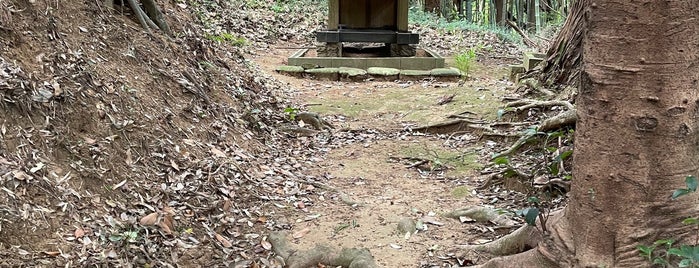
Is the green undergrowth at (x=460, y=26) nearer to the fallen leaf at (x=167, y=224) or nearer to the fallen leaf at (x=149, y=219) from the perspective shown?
the fallen leaf at (x=167, y=224)

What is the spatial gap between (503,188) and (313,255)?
1629 millimetres

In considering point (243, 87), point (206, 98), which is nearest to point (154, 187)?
point (206, 98)

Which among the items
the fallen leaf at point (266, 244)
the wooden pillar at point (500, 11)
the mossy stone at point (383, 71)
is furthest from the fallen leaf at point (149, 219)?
the wooden pillar at point (500, 11)

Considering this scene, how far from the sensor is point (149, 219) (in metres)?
3.37

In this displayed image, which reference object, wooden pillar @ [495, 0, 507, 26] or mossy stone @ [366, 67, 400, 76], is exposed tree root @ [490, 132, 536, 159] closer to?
mossy stone @ [366, 67, 400, 76]

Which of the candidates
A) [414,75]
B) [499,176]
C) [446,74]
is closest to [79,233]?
[499,176]

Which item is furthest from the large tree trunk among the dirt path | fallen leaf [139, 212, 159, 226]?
fallen leaf [139, 212, 159, 226]

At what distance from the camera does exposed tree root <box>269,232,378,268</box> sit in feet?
11.1

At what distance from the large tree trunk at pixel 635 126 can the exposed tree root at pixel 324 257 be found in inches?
51.9

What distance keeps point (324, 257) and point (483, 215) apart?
3.51 feet

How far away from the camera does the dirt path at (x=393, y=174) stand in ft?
12.0

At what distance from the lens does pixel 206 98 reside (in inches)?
209

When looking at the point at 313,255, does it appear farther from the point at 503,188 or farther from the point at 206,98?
the point at 206,98

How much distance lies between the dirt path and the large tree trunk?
1.20 metres
